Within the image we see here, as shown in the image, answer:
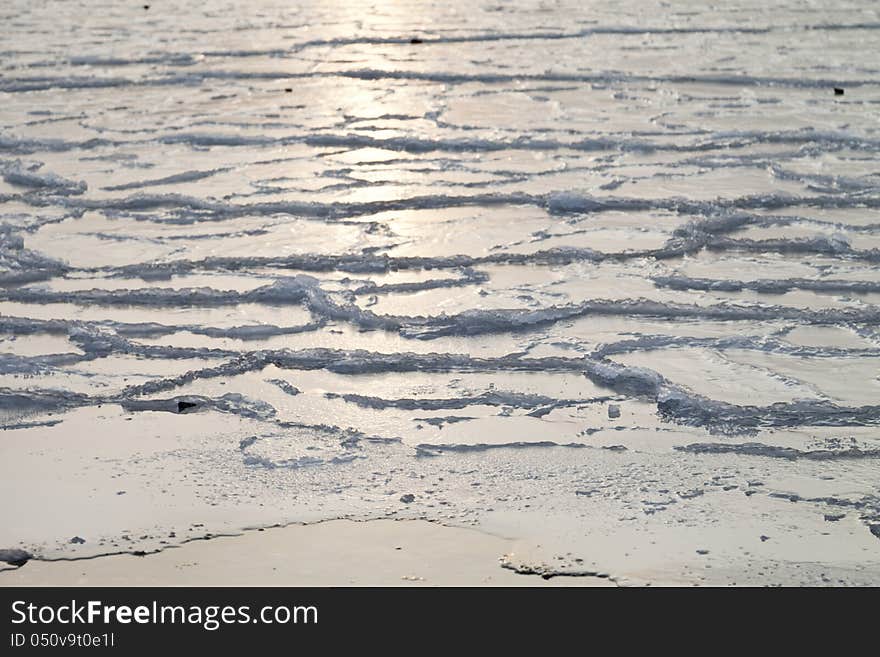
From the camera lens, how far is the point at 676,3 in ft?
36.1

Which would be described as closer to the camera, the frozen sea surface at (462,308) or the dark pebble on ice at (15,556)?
the dark pebble on ice at (15,556)

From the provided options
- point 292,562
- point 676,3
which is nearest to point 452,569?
point 292,562

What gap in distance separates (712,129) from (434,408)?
11.7 feet

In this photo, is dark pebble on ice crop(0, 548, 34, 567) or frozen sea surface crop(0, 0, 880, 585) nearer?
dark pebble on ice crop(0, 548, 34, 567)

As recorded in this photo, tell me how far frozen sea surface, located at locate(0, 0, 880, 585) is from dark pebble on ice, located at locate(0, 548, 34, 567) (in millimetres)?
29

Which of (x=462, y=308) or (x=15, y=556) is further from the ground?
(x=462, y=308)

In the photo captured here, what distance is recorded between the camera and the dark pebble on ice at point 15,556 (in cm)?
287

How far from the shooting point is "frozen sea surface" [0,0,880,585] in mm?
3111

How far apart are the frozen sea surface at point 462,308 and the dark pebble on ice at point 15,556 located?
29 millimetres

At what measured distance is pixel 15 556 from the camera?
2.90 metres

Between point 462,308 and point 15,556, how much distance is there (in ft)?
6.14

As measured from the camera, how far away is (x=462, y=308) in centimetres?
434

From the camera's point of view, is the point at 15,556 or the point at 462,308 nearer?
the point at 15,556

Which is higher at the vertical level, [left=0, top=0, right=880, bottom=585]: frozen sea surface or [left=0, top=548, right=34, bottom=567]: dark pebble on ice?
[left=0, top=0, right=880, bottom=585]: frozen sea surface
